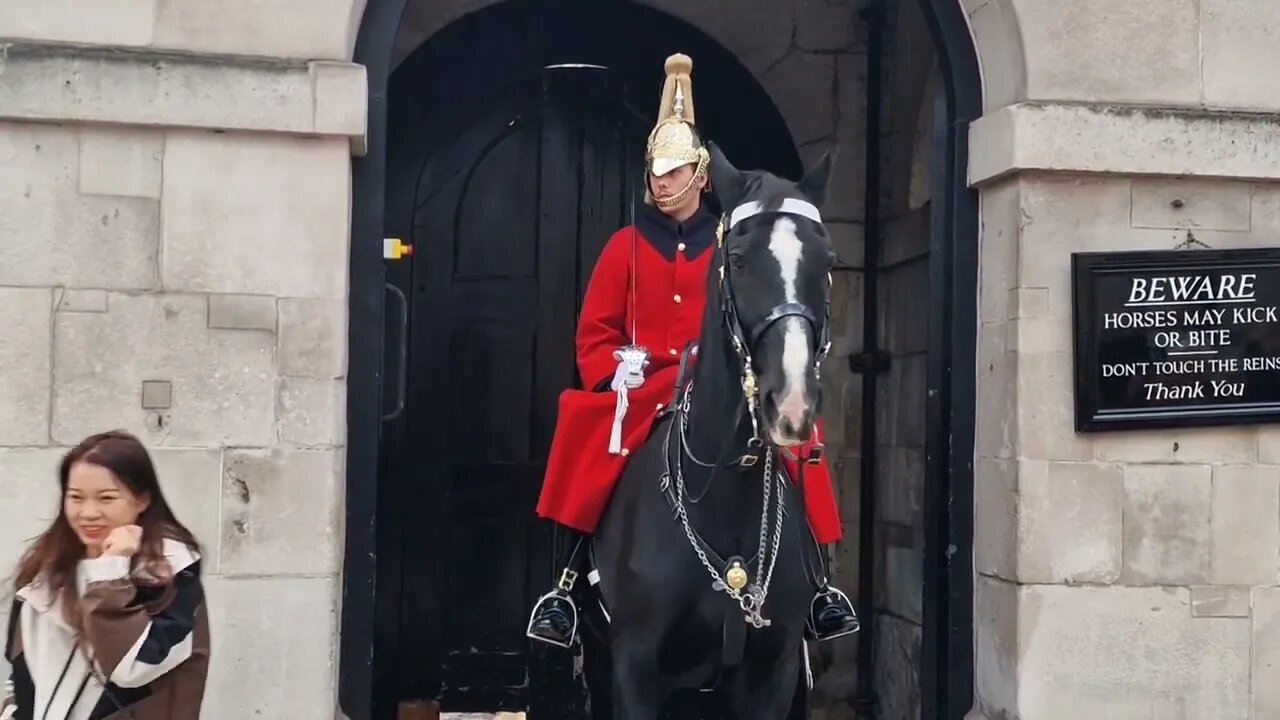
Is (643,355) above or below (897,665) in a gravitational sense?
above

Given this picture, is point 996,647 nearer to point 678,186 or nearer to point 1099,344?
point 1099,344

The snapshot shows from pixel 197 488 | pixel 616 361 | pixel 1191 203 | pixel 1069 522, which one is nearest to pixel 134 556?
pixel 197 488

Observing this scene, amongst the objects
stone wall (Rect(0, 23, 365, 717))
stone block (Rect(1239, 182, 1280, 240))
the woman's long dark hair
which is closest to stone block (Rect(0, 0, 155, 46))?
stone wall (Rect(0, 23, 365, 717))

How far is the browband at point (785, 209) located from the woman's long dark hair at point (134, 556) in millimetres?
1602

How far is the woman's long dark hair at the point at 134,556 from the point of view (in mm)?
2912

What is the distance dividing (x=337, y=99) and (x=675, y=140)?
1.05 m

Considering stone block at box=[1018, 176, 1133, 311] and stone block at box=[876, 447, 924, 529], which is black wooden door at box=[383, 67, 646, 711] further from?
stone block at box=[1018, 176, 1133, 311]

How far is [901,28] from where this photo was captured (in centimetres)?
665

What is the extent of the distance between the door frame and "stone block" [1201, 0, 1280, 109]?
0.78 metres

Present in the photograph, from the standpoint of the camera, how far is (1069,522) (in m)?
4.85

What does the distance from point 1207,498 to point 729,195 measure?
6.95 feet

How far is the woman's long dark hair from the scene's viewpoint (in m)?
2.91

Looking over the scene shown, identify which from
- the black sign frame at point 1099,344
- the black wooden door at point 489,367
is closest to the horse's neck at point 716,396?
the black sign frame at point 1099,344

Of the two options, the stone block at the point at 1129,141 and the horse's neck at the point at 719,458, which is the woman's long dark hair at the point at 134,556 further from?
the stone block at the point at 1129,141
